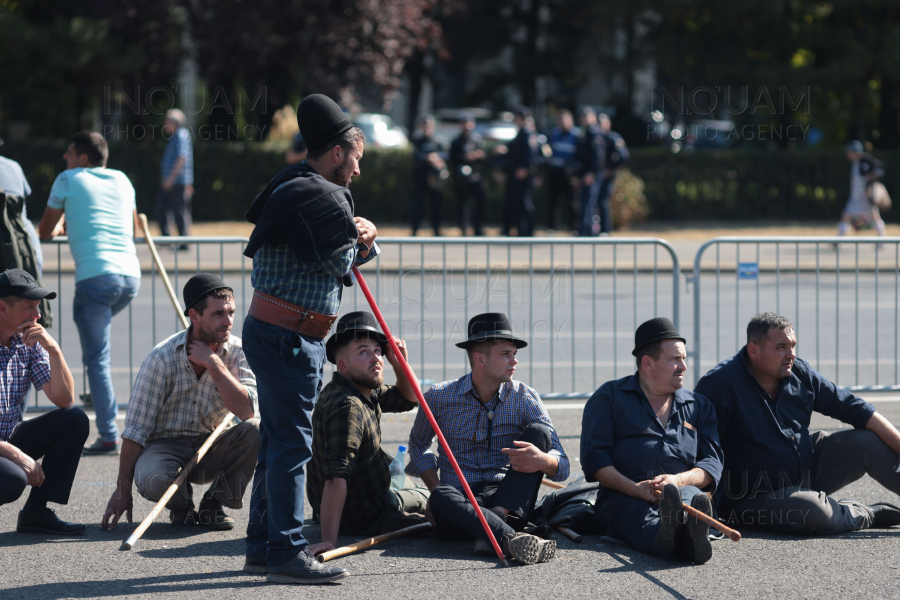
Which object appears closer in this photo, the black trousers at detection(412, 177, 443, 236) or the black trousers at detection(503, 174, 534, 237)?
the black trousers at detection(503, 174, 534, 237)

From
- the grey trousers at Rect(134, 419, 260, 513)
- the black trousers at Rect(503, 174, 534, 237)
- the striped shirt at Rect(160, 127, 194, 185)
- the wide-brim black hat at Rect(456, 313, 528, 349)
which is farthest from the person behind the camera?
the black trousers at Rect(503, 174, 534, 237)

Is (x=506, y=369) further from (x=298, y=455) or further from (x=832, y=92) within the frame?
(x=832, y=92)

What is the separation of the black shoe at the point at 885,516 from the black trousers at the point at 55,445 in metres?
3.80

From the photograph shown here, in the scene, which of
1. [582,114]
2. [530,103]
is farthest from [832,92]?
[530,103]

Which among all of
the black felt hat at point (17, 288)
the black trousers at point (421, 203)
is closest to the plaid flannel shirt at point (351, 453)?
the black felt hat at point (17, 288)

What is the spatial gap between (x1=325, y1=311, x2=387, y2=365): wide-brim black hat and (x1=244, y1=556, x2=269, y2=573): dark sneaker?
3.35ft

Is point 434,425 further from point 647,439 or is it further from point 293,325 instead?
point 647,439

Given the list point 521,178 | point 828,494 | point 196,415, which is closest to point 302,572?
point 196,415

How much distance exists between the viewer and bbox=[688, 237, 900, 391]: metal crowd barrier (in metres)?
8.05

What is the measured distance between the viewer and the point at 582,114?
18.1 m

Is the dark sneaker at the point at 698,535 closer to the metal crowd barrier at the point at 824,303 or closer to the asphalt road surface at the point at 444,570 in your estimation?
the asphalt road surface at the point at 444,570

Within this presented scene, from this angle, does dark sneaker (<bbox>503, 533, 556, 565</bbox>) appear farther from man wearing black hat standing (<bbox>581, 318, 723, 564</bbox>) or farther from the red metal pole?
man wearing black hat standing (<bbox>581, 318, 723, 564</bbox>)

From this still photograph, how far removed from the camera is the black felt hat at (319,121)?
4.40m

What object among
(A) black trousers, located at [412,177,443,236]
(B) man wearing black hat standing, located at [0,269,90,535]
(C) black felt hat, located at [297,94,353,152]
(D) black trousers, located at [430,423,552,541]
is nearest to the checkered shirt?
(B) man wearing black hat standing, located at [0,269,90,535]
